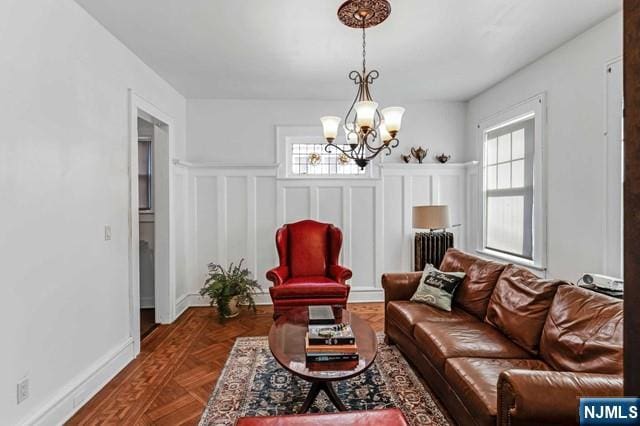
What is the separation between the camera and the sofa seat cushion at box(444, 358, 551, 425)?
5.41 ft

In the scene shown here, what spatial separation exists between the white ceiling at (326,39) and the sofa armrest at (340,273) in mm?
2148

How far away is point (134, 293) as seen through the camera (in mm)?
3203

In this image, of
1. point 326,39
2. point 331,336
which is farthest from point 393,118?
point 331,336

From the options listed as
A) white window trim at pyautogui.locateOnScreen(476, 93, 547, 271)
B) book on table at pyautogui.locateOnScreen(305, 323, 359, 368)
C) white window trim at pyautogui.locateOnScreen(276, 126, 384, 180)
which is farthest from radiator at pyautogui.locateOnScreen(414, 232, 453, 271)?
book on table at pyautogui.locateOnScreen(305, 323, 359, 368)

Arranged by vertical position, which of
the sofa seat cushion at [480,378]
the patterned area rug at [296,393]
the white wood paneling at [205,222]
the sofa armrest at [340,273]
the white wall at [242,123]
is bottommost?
the patterned area rug at [296,393]

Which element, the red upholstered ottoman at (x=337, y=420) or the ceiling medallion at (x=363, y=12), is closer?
the red upholstered ottoman at (x=337, y=420)

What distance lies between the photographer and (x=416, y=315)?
2814mm

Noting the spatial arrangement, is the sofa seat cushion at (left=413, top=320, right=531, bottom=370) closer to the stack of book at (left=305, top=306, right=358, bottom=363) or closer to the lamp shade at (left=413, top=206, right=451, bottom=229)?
the stack of book at (left=305, top=306, right=358, bottom=363)

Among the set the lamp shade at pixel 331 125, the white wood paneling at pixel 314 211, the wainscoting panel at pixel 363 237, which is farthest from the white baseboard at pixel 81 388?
the wainscoting panel at pixel 363 237

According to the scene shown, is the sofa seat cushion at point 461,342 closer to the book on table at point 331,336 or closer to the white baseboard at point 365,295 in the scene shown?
the book on table at point 331,336

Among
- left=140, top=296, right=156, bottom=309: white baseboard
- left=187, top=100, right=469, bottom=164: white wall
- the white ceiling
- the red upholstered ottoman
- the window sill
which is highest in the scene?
the white ceiling

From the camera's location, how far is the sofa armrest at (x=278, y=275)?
3.62m

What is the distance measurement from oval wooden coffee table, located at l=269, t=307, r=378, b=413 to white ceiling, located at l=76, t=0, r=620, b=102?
2.30m

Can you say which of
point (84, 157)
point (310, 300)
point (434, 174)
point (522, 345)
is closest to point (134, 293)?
point (84, 157)
